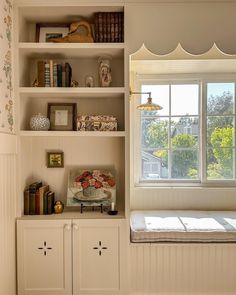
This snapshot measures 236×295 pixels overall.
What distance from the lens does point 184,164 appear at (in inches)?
126

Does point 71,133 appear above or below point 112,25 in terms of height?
below

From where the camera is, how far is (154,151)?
322 centimetres

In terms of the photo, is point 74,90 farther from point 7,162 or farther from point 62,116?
point 7,162

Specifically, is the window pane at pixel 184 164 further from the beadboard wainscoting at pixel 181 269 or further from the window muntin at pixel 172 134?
the beadboard wainscoting at pixel 181 269

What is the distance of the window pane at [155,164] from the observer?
3.22 metres

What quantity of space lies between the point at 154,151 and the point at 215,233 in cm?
113

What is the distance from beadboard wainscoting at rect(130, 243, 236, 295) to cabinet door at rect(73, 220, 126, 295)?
0.15m

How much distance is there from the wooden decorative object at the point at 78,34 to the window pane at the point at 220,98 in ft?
4.68

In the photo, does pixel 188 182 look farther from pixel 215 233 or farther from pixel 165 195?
pixel 215 233

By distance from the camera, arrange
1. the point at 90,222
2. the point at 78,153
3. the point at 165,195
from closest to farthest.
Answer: the point at 90,222, the point at 78,153, the point at 165,195

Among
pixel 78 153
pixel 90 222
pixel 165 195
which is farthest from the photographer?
pixel 165 195

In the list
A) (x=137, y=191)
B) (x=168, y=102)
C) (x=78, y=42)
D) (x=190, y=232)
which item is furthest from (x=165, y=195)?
(x=78, y=42)

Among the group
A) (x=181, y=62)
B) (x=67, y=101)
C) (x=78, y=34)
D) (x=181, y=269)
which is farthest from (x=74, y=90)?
(x=181, y=269)

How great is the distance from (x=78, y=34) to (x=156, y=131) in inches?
51.1
